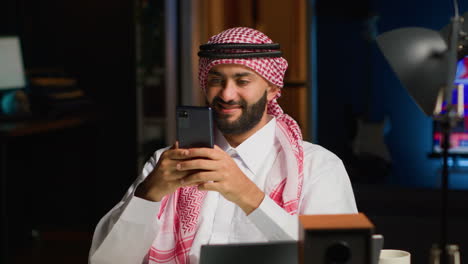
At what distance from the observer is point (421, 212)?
2.40m

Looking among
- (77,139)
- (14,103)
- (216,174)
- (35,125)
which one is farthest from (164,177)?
(77,139)

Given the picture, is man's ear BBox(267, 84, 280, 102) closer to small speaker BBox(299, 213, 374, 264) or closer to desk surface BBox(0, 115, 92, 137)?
small speaker BBox(299, 213, 374, 264)

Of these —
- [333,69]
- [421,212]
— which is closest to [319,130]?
[333,69]

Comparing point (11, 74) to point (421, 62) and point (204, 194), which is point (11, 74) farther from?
point (421, 62)

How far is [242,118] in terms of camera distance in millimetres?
2250

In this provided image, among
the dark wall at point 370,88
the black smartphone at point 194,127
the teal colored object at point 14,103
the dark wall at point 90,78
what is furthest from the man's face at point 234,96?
the dark wall at point 370,88

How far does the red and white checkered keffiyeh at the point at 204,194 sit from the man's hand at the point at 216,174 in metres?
0.38

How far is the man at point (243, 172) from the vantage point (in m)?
2.07

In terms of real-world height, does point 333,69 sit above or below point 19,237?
above

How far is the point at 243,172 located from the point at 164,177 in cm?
44

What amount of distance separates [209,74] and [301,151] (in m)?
0.37

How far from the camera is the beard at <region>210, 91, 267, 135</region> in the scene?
2225 mm

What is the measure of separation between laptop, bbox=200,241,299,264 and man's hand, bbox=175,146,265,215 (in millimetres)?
264

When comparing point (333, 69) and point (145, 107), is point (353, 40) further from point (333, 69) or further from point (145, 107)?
point (145, 107)
